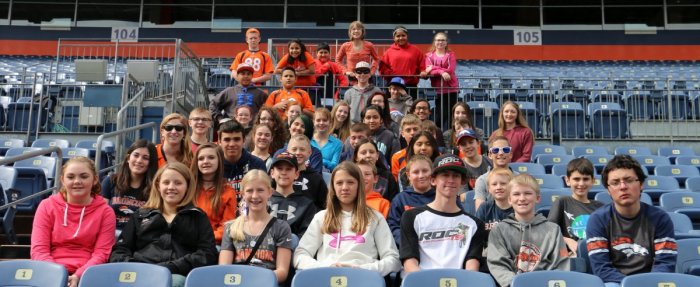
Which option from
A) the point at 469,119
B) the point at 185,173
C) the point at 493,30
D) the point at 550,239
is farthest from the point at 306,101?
the point at 493,30

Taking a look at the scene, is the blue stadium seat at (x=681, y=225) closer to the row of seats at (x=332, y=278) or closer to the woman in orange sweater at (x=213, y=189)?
the row of seats at (x=332, y=278)

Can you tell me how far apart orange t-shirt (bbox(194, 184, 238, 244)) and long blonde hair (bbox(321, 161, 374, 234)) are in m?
0.93

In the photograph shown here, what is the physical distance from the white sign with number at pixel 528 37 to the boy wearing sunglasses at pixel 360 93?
516 inches

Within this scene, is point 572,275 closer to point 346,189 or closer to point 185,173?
point 346,189

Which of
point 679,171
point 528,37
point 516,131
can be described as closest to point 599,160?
point 679,171

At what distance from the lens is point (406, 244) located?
4609mm

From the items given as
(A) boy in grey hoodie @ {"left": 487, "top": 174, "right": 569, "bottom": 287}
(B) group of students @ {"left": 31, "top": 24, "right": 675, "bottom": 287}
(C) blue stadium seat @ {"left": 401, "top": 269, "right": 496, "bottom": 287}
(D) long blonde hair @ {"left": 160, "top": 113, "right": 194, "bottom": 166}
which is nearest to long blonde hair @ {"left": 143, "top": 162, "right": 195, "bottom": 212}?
(B) group of students @ {"left": 31, "top": 24, "right": 675, "bottom": 287}

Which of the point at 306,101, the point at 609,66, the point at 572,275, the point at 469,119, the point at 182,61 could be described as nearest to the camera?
the point at 572,275

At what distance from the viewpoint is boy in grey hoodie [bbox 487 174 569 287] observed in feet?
14.7

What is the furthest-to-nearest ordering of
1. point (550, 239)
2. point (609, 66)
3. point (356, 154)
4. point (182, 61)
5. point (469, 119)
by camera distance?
point (609, 66), point (182, 61), point (469, 119), point (356, 154), point (550, 239)

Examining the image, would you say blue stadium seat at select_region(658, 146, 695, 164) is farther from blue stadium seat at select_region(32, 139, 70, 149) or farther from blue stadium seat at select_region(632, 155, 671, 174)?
blue stadium seat at select_region(32, 139, 70, 149)

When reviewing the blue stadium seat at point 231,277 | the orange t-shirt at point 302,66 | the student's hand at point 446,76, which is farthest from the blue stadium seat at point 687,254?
the orange t-shirt at point 302,66

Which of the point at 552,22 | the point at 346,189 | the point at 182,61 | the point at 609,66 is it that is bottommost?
the point at 346,189

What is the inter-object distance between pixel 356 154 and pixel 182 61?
17.4ft
